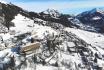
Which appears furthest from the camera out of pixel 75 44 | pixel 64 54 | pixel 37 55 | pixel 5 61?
pixel 75 44

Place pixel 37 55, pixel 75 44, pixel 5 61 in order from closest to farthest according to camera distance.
Result: 1. pixel 5 61
2. pixel 37 55
3. pixel 75 44

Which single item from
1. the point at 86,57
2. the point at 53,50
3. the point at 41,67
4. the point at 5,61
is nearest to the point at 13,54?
the point at 5,61

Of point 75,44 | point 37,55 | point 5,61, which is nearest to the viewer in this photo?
point 5,61

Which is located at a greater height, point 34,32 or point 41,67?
point 34,32

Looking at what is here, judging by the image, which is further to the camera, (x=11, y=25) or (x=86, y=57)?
(x=11, y=25)

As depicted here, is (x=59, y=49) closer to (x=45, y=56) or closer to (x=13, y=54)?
(x=45, y=56)

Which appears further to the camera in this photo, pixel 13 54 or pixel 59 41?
pixel 59 41

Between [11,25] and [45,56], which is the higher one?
[11,25]

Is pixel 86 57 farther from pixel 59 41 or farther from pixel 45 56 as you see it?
pixel 45 56

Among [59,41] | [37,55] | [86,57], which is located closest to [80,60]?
[86,57]
